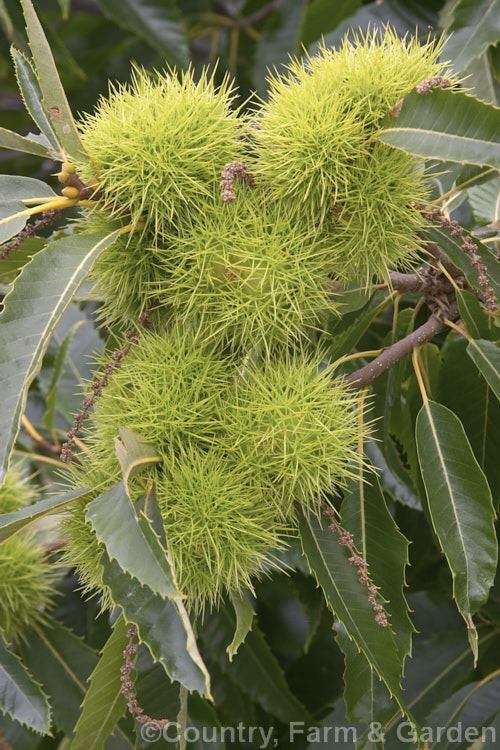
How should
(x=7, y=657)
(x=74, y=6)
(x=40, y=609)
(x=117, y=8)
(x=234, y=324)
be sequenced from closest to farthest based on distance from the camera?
(x=234, y=324) < (x=7, y=657) < (x=40, y=609) < (x=117, y=8) < (x=74, y=6)

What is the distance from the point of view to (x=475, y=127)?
2.70 feet

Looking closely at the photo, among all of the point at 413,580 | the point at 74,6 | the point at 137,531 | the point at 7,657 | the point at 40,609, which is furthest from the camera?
the point at 74,6

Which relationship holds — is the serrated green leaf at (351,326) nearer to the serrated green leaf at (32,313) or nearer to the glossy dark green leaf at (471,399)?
the glossy dark green leaf at (471,399)

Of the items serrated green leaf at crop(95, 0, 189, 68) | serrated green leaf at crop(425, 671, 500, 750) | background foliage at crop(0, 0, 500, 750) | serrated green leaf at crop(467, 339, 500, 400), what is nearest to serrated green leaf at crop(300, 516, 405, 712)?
background foliage at crop(0, 0, 500, 750)

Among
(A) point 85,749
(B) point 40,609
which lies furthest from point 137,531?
(B) point 40,609

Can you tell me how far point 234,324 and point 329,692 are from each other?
119 centimetres

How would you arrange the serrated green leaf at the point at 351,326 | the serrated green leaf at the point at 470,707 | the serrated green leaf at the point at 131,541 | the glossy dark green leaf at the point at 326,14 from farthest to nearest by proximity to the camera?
the glossy dark green leaf at the point at 326,14, the serrated green leaf at the point at 470,707, the serrated green leaf at the point at 351,326, the serrated green leaf at the point at 131,541

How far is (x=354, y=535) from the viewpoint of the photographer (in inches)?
40.6

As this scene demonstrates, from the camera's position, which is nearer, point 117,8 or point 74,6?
point 117,8

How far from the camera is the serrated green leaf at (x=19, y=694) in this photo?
3.95 feet

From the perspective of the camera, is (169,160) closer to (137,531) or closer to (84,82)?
(137,531)

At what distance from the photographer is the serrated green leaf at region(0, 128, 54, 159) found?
872mm

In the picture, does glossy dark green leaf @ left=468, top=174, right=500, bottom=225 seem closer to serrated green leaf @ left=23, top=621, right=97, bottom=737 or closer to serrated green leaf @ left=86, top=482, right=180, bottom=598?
serrated green leaf @ left=86, top=482, right=180, bottom=598

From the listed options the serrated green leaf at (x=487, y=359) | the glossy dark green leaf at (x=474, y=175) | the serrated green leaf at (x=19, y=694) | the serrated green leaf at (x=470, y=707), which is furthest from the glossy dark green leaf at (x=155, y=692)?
the glossy dark green leaf at (x=474, y=175)
